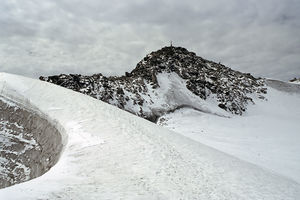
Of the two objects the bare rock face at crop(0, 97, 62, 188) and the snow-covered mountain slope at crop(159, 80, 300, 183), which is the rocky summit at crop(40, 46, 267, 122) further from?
the bare rock face at crop(0, 97, 62, 188)

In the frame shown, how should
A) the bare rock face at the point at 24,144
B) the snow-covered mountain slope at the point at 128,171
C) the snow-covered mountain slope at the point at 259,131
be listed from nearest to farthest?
the snow-covered mountain slope at the point at 128,171
the bare rock face at the point at 24,144
the snow-covered mountain slope at the point at 259,131

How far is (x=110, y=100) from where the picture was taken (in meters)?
29.0

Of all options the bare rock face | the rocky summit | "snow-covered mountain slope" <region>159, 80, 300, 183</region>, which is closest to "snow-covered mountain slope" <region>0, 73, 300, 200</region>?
the bare rock face

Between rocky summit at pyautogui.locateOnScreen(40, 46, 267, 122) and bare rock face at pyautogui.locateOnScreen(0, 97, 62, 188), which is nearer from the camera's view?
bare rock face at pyautogui.locateOnScreen(0, 97, 62, 188)

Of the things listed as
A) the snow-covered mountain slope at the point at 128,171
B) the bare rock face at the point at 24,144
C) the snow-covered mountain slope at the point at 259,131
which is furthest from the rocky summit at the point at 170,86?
the snow-covered mountain slope at the point at 128,171

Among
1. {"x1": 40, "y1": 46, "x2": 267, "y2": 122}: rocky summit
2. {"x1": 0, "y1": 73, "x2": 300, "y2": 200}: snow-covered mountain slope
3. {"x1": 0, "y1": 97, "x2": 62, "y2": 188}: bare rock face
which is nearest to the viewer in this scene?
{"x1": 0, "y1": 73, "x2": 300, "y2": 200}: snow-covered mountain slope

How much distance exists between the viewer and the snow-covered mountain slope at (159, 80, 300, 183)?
1593 cm

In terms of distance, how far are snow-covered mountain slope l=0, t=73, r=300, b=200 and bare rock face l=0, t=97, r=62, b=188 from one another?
2.72 feet

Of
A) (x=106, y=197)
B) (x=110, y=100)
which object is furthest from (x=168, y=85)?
Result: (x=106, y=197)

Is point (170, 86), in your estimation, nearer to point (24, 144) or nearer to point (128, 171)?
point (24, 144)

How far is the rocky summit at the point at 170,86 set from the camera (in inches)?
1187

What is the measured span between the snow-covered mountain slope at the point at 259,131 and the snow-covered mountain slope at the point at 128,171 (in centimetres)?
531

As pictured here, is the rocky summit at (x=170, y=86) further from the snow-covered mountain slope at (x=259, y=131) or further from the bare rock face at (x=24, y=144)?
the bare rock face at (x=24, y=144)

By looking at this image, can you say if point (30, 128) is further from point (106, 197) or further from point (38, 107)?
point (106, 197)
